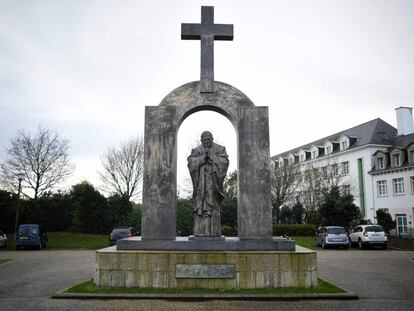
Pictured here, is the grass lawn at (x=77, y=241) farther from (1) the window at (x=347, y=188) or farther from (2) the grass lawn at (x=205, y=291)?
(2) the grass lawn at (x=205, y=291)

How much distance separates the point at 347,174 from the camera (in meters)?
45.9

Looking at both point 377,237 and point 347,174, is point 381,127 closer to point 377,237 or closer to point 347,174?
point 347,174

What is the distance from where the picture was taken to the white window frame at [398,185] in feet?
125

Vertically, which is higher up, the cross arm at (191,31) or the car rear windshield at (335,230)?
the cross arm at (191,31)

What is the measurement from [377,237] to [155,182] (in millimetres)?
19871

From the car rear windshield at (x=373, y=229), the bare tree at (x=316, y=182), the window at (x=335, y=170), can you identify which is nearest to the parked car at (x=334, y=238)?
the car rear windshield at (x=373, y=229)

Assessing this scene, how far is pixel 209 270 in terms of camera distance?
9.07 m

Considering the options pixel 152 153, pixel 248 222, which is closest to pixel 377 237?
pixel 248 222

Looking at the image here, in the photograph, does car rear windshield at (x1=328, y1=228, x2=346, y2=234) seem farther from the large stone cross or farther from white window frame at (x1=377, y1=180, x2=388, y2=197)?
the large stone cross

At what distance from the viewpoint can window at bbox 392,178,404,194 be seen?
38.1m

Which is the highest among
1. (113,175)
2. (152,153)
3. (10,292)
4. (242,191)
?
(113,175)

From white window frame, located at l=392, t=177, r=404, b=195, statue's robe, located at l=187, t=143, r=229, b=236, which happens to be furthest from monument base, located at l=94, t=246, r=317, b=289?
white window frame, located at l=392, t=177, r=404, b=195

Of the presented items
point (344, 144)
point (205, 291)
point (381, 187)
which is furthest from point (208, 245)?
point (344, 144)

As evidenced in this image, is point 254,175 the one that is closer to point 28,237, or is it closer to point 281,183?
point 28,237
